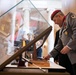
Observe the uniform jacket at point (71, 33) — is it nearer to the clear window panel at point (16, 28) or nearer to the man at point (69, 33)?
the man at point (69, 33)

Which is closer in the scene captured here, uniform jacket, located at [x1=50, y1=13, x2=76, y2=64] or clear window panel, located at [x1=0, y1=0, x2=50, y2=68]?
clear window panel, located at [x1=0, y1=0, x2=50, y2=68]

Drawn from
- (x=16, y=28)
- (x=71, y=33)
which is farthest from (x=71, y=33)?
(x=16, y=28)

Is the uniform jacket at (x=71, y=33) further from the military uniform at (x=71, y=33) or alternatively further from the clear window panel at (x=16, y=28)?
the clear window panel at (x=16, y=28)

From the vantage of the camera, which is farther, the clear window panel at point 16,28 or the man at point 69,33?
the man at point 69,33

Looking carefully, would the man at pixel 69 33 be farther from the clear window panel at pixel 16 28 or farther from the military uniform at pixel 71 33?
the clear window panel at pixel 16 28

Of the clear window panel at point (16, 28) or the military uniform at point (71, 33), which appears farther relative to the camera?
the military uniform at point (71, 33)

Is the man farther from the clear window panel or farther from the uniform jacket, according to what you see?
the clear window panel

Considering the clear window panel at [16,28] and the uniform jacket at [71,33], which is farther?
the uniform jacket at [71,33]

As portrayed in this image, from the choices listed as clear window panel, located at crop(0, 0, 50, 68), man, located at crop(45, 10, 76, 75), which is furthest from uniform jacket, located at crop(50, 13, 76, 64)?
clear window panel, located at crop(0, 0, 50, 68)

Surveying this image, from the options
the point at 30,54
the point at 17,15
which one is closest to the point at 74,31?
the point at 30,54

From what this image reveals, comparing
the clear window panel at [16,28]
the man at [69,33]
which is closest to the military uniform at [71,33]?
the man at [69,33]

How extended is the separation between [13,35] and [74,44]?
66cm

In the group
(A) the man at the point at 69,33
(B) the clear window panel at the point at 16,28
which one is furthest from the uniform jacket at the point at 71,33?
(B) the clear window panel at the point at 16,28

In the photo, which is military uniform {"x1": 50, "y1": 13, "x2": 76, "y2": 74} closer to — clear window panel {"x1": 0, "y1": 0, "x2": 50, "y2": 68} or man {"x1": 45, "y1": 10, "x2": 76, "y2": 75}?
man {"x1": 45, "y1": 10, "x2": 76, "y2": 75}
